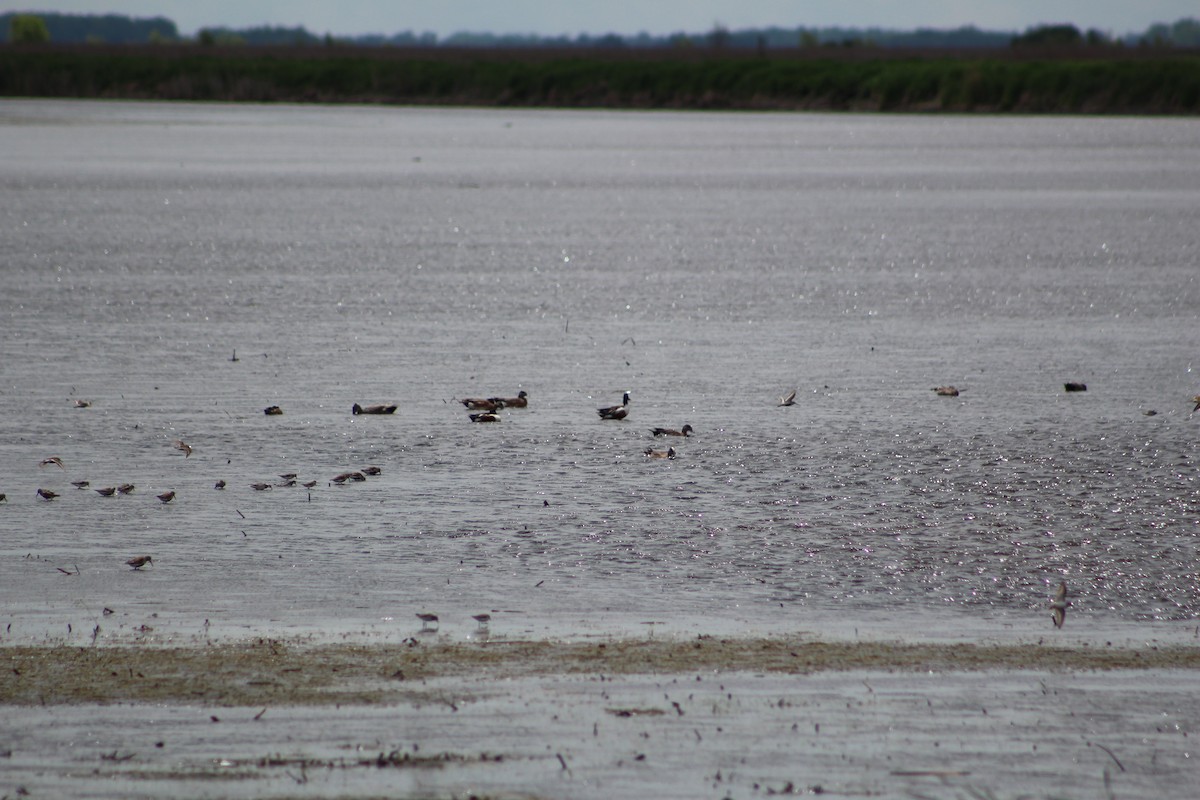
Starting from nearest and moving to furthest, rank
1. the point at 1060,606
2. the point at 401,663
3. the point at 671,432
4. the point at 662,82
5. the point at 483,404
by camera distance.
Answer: the point at 401,663, the point at 1060,606, the point at 671,432, the point at 483,404, the point at 662,82

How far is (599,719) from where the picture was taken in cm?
362


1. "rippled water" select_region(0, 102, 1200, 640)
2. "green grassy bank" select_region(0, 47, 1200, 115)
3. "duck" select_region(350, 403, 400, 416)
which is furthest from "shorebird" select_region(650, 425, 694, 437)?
"green grassy bank" select_region(0, 47, 1200, 115)

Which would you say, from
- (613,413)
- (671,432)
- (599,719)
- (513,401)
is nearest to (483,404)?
(513,401)

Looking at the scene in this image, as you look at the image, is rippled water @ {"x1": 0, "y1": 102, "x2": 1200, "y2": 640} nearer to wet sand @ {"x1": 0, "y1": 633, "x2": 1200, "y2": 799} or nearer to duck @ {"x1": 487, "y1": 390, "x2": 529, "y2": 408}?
duck @ {"x1": 487, "y1": 390, "x2": 529, "y2": 408}

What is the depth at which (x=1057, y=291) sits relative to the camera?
442 inches

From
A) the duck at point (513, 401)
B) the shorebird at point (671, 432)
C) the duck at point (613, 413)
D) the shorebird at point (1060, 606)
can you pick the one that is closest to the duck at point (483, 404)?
the duck at point (513, 401)

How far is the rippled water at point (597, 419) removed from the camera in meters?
4.66

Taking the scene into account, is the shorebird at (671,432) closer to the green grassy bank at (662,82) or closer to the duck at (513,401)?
the duck at (513,401)

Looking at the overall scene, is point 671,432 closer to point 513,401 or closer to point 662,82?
point 513,401

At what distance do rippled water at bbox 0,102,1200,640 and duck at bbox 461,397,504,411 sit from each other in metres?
0.12

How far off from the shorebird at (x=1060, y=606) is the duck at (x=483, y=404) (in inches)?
128

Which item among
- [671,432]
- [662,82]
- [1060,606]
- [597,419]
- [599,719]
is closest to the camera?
[599,719]

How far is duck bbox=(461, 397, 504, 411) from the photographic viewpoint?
23.7ft

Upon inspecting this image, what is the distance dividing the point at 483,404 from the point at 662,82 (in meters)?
52.3
